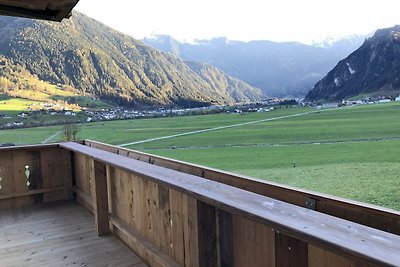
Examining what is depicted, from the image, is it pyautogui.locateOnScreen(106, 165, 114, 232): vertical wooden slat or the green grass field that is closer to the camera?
pyautogui.locateOnScreen(106, 165, 114, 232): vertical wooden slat

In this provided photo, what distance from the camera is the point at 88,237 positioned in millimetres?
4223

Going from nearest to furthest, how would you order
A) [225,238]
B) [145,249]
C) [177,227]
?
[225,238]
[177,227]
[145,249]

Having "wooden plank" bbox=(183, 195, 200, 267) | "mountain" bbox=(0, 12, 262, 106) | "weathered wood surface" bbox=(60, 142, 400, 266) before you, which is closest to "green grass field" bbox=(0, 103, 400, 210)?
"weathered wood surface" bbox=(60, 142, 400, 266)

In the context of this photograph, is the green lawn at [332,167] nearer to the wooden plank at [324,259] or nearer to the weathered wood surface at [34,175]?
the weathered wood surface at [34,175]

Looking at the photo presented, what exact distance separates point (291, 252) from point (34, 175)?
4.76 meters

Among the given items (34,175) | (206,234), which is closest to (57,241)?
(34,175)

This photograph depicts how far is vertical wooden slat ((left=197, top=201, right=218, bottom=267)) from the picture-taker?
8.18 ft

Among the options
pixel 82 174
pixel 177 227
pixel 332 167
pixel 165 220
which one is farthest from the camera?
pixel 332 167

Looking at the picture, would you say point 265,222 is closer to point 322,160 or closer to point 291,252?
point 291,252

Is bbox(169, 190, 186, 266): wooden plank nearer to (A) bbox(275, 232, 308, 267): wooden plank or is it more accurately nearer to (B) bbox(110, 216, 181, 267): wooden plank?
(B) bbox(110, 216, 181, 267): wooden plank

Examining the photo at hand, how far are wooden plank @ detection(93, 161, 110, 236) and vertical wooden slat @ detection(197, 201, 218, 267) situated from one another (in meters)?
2.03

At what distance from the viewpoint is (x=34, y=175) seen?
5.84 m

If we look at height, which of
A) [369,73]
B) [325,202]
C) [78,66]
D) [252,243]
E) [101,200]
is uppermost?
[78,66]

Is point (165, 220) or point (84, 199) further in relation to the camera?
point (84, 199)
